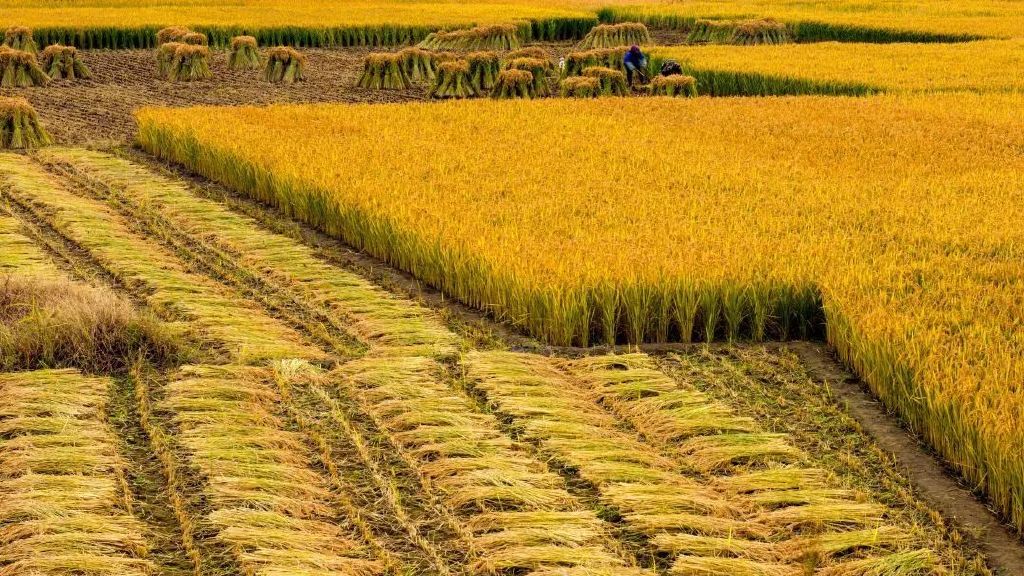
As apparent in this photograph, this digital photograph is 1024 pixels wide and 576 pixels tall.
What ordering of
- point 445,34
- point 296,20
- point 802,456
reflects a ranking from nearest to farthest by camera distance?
1. point 802,456
2. point 445,34
3. point 296,20

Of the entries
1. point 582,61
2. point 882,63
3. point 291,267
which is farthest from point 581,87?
point 291,267

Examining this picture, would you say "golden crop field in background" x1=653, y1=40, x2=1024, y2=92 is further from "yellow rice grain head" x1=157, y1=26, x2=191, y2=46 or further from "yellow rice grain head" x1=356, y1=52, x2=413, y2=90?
"yellow rice grain head" x1=157, y1=26, x2=191, y2=46

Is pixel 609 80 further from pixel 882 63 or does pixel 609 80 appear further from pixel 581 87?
pixel 882 63

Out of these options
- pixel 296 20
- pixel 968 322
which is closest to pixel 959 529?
pixel 968 322

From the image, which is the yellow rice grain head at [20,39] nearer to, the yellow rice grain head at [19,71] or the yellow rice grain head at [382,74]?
the yellow rice grain head at [19,71]

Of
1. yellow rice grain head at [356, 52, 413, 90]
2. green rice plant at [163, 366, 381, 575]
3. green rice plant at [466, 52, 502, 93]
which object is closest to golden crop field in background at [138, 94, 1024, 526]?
green rice plant at [163, 366, 381, 575]

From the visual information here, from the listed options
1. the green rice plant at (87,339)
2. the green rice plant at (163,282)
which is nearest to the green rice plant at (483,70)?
the green rice plant at (163,282)

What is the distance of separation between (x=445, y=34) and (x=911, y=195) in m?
18.2

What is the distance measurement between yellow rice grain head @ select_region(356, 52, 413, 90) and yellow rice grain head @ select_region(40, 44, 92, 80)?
4.23m

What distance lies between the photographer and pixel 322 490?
4.91 meters

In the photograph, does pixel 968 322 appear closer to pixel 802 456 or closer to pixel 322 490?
pixel 802 456

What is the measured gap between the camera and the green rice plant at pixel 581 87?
17.4 metres

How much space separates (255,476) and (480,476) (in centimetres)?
81

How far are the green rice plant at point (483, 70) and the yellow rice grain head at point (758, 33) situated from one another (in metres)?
9.24
